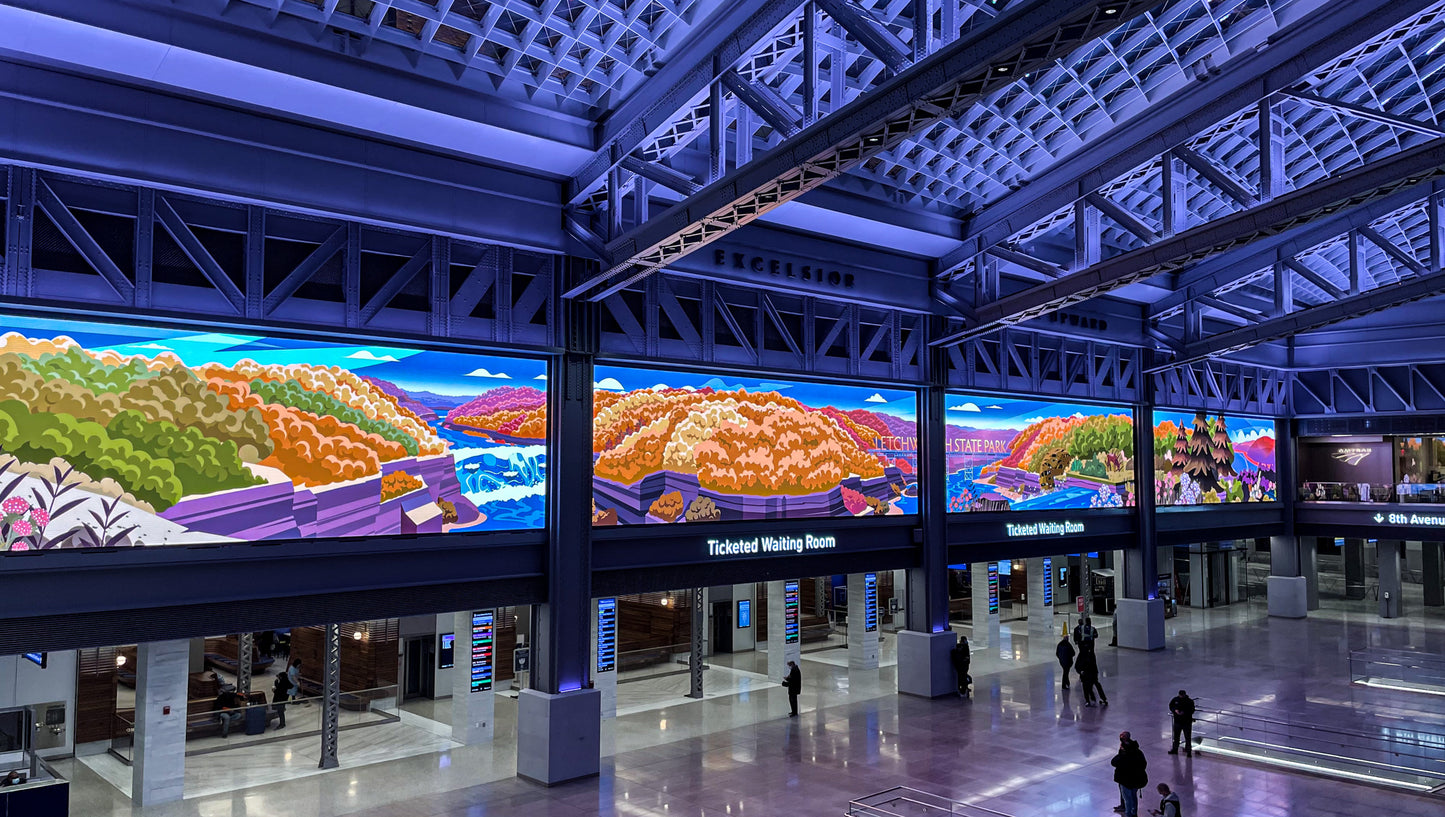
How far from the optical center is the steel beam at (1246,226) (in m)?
15.6

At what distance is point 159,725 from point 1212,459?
116 feet

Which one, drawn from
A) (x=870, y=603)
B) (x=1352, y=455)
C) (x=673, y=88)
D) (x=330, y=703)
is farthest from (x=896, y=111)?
(x=1352, y=455)

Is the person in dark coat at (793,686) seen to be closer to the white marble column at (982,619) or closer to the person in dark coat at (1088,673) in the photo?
the person in dark coat at (1088,673)

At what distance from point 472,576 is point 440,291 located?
536 centimetres

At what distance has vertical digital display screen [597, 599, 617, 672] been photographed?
22016 millimetres

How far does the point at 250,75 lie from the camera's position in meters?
13.5

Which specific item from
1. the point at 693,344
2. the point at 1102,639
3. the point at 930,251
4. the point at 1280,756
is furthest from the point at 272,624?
the point at 1102,639

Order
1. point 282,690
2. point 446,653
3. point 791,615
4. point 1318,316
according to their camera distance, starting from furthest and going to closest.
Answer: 1. point 791,615
2. point 1318,316
3. point 446,653
4. point 282,690

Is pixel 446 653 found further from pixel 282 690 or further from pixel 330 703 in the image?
pixel 330 703

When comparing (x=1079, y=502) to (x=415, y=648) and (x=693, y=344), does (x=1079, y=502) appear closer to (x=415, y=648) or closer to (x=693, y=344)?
(x=693, y=344)


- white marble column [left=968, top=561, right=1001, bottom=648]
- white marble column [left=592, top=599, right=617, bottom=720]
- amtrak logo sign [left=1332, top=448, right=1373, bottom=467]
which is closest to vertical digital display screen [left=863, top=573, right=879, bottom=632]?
white marble column [left=968, top=561, right=1001, bottom=648]

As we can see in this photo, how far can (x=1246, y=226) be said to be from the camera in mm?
17250

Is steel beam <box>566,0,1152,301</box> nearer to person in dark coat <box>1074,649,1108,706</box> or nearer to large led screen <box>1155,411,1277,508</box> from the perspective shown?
person in dark coat <box>1074,649,1108,706</box>

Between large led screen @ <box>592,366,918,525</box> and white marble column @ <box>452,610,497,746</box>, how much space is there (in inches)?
158
